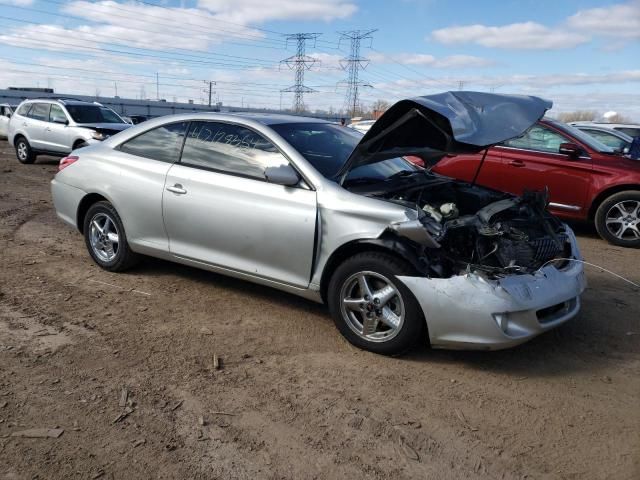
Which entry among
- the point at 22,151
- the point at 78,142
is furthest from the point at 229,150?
the point at 22,151

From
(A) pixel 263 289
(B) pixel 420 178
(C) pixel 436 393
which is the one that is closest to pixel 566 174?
(B) pixel 420 178

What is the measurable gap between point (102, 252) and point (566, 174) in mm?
6018

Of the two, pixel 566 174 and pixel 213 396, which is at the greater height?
pixel 566 174

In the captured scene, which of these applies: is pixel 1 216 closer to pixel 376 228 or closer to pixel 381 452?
pixel 376 228

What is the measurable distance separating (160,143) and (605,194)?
590 centimetres

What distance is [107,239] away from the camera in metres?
5.41

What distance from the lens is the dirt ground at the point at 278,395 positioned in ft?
8.98

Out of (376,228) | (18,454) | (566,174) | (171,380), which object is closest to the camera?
(18,454)

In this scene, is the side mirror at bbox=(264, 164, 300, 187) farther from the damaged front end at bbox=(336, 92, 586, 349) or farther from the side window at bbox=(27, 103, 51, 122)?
the side window at bbox=(27, 103, 51, 122)

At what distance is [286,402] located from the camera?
128 inches

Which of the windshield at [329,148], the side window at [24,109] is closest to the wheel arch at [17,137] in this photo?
the side window at [24,109]

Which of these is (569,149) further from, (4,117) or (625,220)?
(4,117)

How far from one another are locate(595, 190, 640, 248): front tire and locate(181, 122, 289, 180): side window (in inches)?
207

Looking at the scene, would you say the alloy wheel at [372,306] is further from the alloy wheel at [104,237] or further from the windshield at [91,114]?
the windshield at [91,114]
